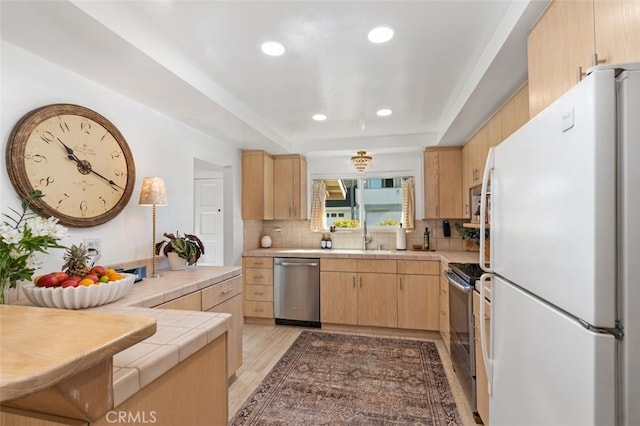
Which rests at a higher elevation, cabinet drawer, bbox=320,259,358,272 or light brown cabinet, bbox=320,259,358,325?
cabinet drawer, bbox=320,259,358,272

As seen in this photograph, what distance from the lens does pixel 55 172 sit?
1.79 metres

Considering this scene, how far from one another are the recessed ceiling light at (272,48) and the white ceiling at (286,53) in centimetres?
4

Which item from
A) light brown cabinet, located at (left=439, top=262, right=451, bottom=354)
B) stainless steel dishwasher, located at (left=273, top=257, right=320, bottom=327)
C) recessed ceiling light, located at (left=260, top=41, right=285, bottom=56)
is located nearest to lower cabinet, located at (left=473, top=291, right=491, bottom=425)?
light brown cabinet, located at (left=439, top=262, right=451, bottom=354)

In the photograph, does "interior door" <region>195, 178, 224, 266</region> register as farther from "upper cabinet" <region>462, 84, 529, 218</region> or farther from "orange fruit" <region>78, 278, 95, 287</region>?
"upper cabinet" <region>462, 84, 529, 218</region>

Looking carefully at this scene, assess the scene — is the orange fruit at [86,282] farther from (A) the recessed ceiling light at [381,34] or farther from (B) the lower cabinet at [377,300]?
(B) the lower cabinet at [377,300]

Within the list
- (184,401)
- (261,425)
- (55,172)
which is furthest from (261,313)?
(184,401)

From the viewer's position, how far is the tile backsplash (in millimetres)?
4109

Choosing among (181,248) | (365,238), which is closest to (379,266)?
(365,238)

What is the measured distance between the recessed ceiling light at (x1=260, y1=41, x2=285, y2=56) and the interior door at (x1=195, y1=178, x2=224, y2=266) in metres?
2.41

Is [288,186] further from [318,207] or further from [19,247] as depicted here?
[19,247]

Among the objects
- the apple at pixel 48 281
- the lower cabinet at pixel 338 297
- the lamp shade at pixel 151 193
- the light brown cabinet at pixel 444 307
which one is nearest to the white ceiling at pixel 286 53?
the lamp shade at pixel 151 193

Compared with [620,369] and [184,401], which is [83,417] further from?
[620,369]

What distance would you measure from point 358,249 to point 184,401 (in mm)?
3589

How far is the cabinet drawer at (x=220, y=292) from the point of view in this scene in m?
2.20
